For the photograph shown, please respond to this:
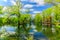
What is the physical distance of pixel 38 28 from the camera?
5738mm

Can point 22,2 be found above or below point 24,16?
above

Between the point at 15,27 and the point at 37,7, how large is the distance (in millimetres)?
929

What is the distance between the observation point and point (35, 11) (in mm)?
6004

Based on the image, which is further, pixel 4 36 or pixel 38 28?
pixel 38 28

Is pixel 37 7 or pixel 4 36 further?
pixel 37 7

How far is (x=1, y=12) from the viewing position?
602 centimetres

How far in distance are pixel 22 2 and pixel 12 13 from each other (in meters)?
0.47

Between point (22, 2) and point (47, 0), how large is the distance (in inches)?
30.8

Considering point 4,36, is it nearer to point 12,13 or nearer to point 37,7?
point 12,13

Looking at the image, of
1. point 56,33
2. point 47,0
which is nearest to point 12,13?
point 47,0

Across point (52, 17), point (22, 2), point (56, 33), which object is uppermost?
point (22, 2)

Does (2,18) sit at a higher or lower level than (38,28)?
higher

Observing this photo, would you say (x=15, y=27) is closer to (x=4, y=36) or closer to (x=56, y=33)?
(x=4, y=36)

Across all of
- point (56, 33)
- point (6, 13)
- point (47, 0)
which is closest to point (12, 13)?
point (6, 13)
